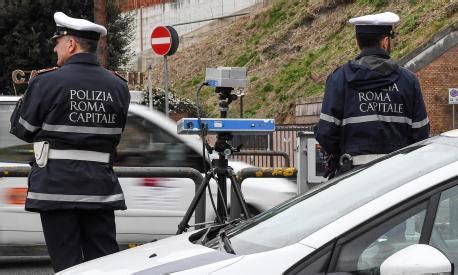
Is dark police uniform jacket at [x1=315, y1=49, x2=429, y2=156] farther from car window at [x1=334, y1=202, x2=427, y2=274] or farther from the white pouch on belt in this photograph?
car window at [x1=334, y1=202, x2=427, y2=274]

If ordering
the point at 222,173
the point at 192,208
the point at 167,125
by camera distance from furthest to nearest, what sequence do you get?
the point at 167,125 < the point at 222,173 < the point at 192,208

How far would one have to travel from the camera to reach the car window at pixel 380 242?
3.43 m

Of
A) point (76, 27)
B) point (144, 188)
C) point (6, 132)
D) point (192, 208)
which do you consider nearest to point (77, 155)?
point (76, 27)

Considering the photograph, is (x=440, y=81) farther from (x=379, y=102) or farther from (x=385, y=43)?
(x=379, y=102)

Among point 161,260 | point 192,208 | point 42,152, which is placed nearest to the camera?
point 161,260

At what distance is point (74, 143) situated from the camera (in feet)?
17.6

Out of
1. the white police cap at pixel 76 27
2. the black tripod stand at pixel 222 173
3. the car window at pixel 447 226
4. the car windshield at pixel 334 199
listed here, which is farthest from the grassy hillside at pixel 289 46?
the car window at pixel 447 226

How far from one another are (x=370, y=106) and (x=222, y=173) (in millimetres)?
1372

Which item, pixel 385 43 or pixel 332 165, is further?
pixel 332 165

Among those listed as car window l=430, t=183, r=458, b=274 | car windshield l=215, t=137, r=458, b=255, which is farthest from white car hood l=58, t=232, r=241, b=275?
car window l=430, t=183, r=458, b=274

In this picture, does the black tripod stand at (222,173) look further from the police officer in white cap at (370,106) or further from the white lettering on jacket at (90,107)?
the white lettering on jacket at (90,107)

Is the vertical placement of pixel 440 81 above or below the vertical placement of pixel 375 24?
below

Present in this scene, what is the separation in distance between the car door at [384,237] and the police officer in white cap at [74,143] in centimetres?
231

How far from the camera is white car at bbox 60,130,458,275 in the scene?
3.42 meters
